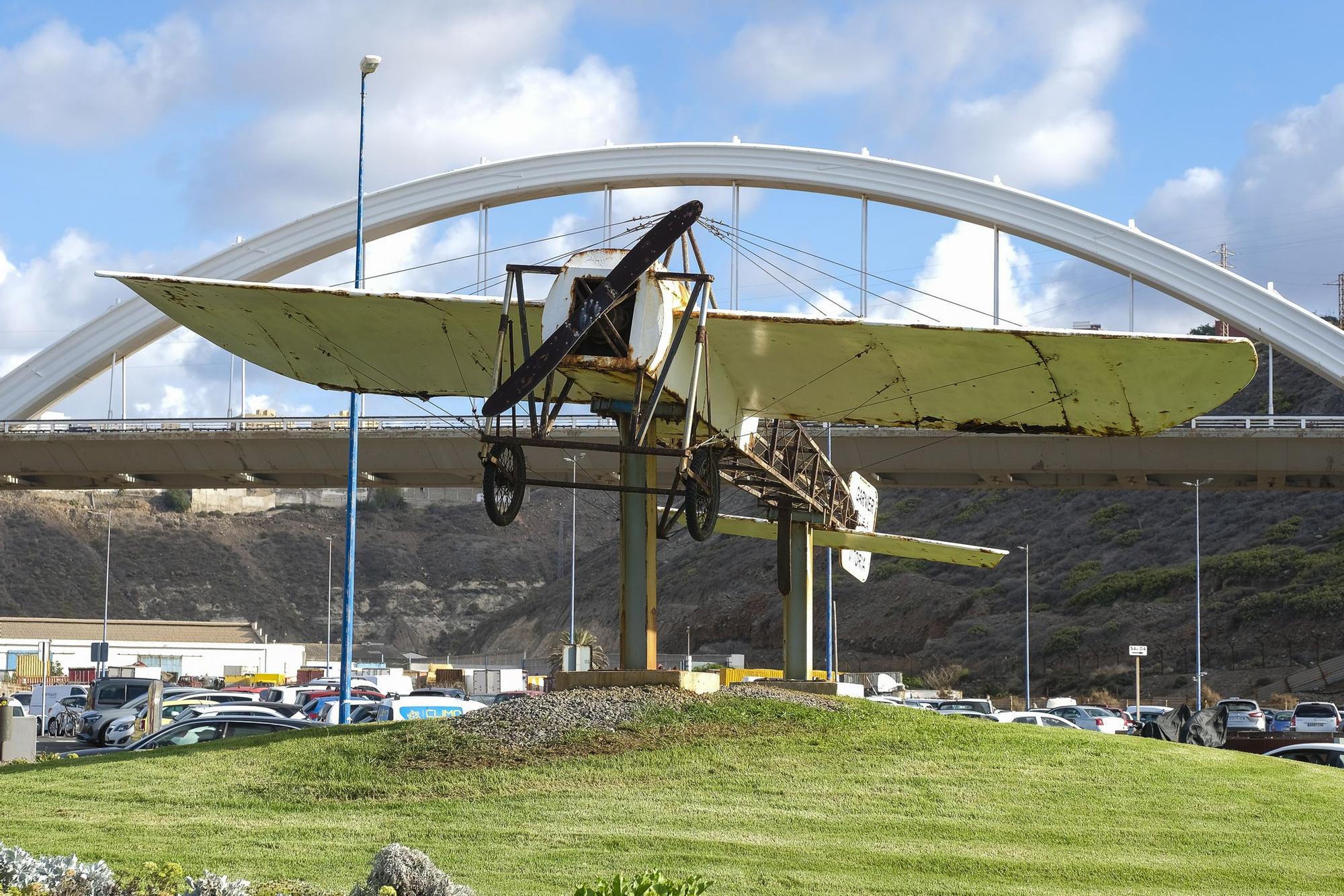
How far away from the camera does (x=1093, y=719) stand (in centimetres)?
3766

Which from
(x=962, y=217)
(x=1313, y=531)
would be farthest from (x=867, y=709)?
(x=1313, y=531)

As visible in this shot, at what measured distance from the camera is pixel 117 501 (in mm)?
167750

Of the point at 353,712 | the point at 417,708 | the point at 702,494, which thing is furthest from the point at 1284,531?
the point at 702,494

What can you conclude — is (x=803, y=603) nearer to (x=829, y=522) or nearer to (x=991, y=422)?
(x=829, y=522)

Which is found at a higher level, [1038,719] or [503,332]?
[503,332]

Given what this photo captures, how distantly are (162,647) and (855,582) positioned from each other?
50895 millimetres

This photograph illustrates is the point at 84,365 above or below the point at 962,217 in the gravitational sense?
below

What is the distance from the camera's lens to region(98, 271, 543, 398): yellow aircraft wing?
16812mm

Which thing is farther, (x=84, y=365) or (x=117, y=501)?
(x=117, y=501)

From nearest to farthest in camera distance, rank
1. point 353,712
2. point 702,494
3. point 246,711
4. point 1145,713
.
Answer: point 702,494
point 246,711
point 353,712
point 1145,713

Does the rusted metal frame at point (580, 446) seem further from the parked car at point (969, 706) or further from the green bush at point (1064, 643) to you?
the green bush at point (1064, 643)

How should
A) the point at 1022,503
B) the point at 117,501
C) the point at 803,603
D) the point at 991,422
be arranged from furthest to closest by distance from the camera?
the point at 117,501 → the point at 1022,503 → the point at 803,603 → the point at 991,422

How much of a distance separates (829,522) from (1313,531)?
2991 inches

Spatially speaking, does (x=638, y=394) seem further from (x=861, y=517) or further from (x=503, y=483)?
(x=861, y=517)
